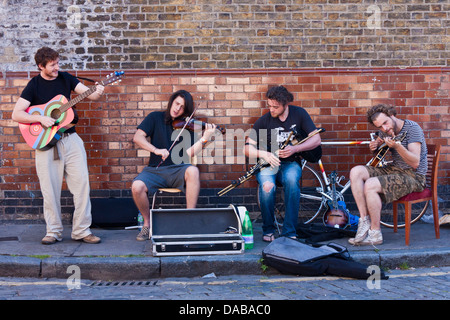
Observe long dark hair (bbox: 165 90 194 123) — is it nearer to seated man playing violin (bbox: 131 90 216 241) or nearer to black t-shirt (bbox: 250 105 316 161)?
seated man playing violin (bbox: 131 90 216 241)

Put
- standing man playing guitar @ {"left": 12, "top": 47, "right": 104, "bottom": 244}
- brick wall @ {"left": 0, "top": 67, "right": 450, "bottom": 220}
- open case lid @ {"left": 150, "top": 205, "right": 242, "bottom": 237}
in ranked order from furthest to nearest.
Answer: brick wall @ {"left": 0, "top": 67, "right": 450, "bottom": 220}
standing man playing guitar @ {"left": 12, "top": 47, "right": 104, "bottom": 244}
open case lid @ {"left": 150, "top": 205, "right": 242, "bottom": 237}

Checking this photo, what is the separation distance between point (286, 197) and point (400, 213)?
1761 mm

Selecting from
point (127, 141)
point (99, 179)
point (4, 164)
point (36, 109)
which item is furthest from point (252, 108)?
point (4, 164)

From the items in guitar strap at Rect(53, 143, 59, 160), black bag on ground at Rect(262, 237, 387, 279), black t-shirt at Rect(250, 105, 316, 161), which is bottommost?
black bag on ground at Rect(262, 237, 387, 279)

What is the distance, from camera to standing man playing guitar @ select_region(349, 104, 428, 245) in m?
5.89

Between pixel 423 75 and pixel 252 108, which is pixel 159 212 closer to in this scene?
pixel 252 108

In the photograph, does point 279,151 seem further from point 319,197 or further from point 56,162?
point 56,162

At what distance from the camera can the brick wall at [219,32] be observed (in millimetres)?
6984

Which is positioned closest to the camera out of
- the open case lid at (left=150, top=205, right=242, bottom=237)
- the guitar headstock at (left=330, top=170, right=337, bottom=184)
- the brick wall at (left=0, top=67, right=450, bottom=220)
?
the open case lid at (left=150, top=205, right=242, bottom=237)

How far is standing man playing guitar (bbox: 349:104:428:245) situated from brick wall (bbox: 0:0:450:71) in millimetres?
1446

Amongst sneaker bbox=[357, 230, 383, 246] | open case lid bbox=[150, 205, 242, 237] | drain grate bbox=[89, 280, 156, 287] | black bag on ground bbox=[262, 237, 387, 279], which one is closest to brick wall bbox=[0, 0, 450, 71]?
open case lid bbox=[150, 205, 242, 237]

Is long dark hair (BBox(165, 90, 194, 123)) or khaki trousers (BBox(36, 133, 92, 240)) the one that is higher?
long dark hair (BBox(165, 90, 194, 123))

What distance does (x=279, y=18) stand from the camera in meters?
7.05

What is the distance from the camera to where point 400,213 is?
7.05m
